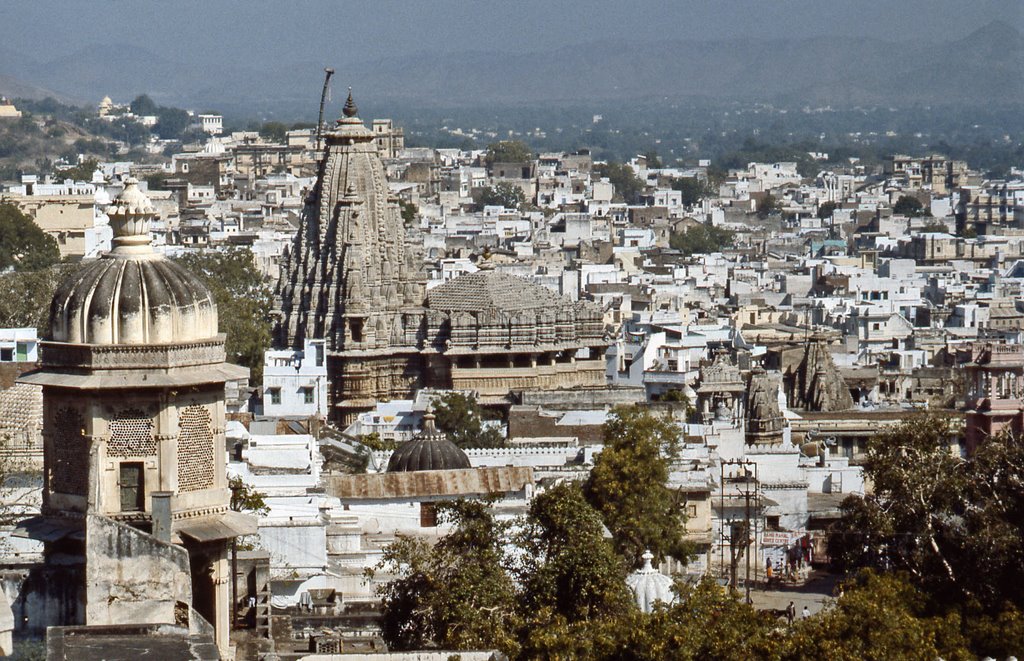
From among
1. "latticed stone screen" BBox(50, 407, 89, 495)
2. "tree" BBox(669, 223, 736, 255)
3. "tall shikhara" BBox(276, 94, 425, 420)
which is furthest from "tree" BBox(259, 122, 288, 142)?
"latticed stone screen" BBox(50, 407, 89, 495)

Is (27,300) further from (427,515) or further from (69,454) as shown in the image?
(69,454)

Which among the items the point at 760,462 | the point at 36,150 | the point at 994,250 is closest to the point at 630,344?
the point at 760,462

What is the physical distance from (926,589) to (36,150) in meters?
163

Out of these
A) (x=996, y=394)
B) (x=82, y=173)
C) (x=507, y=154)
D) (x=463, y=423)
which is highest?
(x=507, y=154)

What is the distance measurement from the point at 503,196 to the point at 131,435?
124163 mm

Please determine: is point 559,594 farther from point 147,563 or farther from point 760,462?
point 760,462

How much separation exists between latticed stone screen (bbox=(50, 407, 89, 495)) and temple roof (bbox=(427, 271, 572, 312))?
35.0 m

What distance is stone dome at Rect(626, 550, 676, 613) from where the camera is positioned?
80.2ft

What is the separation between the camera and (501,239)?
334 feet

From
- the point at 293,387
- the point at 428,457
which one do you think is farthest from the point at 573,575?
the point at 293,387

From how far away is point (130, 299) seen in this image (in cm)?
1759

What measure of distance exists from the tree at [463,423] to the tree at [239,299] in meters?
4.27

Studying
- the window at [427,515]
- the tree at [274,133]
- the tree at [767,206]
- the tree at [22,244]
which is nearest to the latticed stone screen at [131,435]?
the window at [427,515]

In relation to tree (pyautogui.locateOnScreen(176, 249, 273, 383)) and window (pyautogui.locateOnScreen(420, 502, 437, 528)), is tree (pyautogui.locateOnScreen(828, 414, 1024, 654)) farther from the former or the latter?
tree (pyautogui.locateOnScreen(176, 249, 273, 383))
